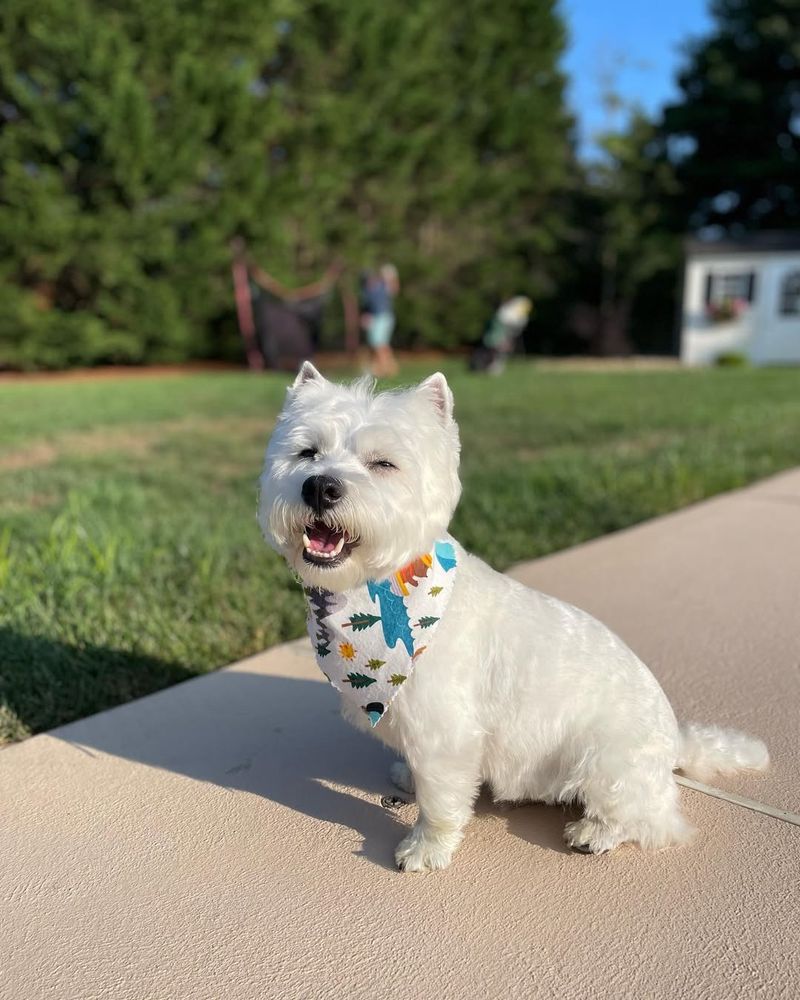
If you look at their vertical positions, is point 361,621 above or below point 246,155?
below

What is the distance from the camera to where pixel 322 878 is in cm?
210

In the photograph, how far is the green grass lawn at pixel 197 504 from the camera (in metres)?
3.40

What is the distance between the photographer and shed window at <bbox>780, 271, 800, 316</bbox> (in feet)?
81.8

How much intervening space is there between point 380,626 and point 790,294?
2669cm

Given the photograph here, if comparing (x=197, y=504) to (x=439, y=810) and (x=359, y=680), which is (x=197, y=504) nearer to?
(x=359, y=680)

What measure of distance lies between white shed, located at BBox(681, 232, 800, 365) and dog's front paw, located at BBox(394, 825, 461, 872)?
2567 cm

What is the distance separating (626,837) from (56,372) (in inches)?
791

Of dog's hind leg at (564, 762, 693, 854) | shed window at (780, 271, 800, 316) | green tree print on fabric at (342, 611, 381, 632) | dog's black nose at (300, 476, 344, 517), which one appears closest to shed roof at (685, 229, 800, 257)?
shed window at (780, 271, 800, 316)

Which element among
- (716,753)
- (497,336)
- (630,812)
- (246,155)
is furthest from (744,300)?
(630,812)

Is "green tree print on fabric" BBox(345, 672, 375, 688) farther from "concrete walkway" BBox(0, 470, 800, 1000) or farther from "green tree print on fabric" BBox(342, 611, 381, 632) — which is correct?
"concrete walkway" BBox(0, 470, 800, 1000)

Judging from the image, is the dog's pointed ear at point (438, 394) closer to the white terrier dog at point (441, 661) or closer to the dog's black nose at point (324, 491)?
the white terrier dog at point (441, 661)

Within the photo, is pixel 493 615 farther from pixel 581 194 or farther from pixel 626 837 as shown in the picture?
pixel 581 194

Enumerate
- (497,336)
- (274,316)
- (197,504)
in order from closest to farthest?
(197,504), (497,336), (274,316)

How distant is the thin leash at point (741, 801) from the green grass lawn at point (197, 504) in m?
1.90
